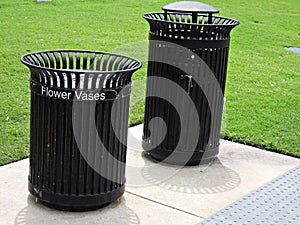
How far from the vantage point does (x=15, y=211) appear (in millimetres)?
3916

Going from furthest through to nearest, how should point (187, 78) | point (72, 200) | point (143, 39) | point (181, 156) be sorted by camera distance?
point (143, 39) → point (181, 156) → point (187, 78) → point (72, 200)

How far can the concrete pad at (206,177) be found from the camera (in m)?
4.33

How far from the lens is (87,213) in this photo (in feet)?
13.1

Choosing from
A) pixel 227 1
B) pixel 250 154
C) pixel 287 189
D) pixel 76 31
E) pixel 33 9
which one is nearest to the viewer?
pixel 287 189

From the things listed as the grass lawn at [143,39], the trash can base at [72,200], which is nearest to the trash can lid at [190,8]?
the grass lawn at [143,39]

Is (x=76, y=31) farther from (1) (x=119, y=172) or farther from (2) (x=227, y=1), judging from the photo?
(2) (x=227, y=1)

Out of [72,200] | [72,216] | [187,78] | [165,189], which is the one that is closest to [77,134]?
[72,200]

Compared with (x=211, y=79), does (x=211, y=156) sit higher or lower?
lower

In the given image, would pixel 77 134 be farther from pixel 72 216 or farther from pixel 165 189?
pixel 165 189

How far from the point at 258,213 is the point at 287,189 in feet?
1.92

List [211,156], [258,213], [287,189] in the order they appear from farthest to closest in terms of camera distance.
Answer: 1. [211,156]
2. [287,189]
3. [258,213]

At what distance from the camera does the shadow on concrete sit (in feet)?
12.5

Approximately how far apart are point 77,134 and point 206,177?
144cm

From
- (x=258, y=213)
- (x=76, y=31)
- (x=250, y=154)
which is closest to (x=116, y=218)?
(x=258, y=213)
